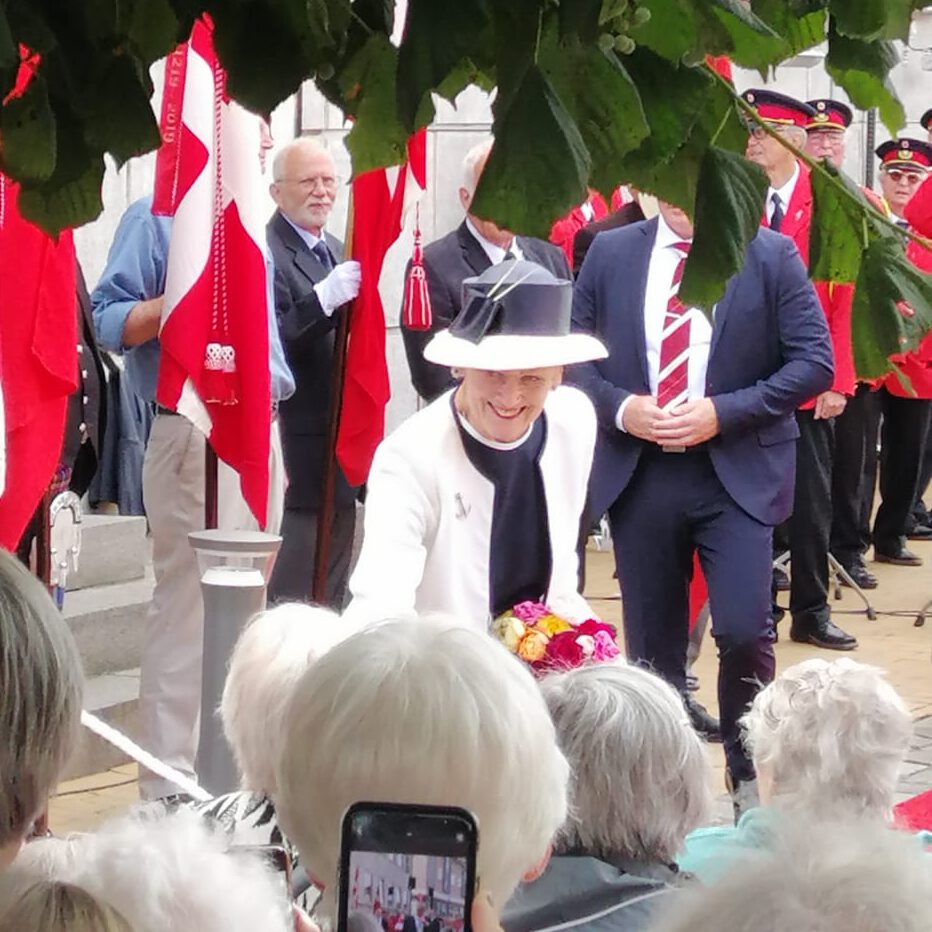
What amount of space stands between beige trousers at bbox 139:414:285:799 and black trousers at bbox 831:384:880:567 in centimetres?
457

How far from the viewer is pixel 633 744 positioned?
10.0ft

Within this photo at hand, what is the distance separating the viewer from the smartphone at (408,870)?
1.88 m

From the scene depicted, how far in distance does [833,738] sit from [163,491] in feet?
10.4

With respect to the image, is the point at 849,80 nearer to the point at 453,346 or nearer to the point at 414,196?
the point at 453,346

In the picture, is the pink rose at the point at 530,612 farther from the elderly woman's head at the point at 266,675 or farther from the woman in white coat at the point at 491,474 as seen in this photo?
the elderly woman's head at the point at 266,675

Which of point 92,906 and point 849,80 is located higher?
point 849,80

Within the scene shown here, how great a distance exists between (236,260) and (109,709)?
5.63 ft

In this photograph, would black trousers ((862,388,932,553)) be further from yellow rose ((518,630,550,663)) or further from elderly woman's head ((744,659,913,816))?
elderly woman's head ((744,659,913,816))

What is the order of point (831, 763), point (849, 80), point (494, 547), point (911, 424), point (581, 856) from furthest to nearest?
point (911, 424), point (494, 547), point (831, 763), point (581, 856), point (849, 80)

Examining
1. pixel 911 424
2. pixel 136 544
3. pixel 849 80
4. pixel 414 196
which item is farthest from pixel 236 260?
pixel 911 424

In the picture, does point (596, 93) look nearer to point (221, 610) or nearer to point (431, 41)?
point (431, 41)

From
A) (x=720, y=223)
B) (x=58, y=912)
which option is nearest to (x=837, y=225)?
(x=720, y=223)

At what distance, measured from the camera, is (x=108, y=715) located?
Result: 670 centimetres

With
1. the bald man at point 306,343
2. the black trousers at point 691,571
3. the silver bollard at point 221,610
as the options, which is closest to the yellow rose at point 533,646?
the silver bollard at point 221,610
